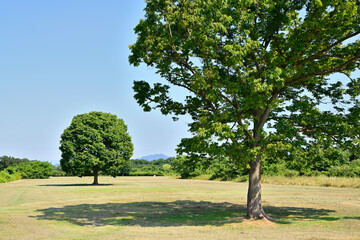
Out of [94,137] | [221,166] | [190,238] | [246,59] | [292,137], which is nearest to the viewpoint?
[190,238]

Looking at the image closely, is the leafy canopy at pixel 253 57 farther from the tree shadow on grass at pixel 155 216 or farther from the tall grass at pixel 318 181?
the tall grass at pixel 318 181

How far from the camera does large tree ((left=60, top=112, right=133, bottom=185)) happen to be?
1869 inches

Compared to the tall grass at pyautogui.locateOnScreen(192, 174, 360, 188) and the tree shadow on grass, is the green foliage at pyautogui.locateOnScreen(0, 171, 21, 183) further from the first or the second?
the tall grass at pyautogui.locateOnScreen(192, 174, 360, 188)

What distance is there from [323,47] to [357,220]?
9204 mm

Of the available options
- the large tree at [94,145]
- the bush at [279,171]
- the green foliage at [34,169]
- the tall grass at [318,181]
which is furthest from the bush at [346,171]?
the green foliage at [34,169]

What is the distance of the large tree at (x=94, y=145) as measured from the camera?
156ft

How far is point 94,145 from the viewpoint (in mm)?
48625

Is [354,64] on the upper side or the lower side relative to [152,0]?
lower

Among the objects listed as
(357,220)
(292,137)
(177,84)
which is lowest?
(357,220)

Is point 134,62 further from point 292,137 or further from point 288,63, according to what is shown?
point 292,137

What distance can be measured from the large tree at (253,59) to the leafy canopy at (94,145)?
1265 inches

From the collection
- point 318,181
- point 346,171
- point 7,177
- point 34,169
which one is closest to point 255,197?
point 318,181

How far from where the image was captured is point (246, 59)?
17.9 metres

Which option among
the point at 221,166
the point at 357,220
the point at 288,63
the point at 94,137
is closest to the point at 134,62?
the point at 288,63
